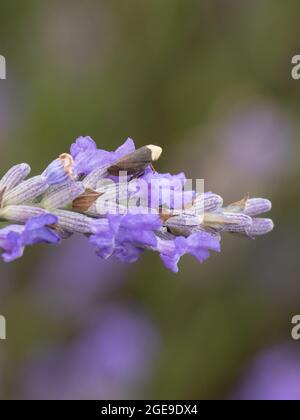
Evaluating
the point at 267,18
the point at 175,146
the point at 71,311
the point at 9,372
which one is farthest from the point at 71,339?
the point at 267,18

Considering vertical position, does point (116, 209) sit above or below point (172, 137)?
below

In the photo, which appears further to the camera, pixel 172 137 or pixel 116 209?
pixel 172 137

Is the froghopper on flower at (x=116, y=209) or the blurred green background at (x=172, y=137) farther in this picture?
the blurred green background at (x=172, y=137)

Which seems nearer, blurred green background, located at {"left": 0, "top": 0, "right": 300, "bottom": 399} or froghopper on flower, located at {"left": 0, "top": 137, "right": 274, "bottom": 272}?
froghopper on flower, located at {"left": 0, "top": 137, "right": 274, "bottom": 272}
